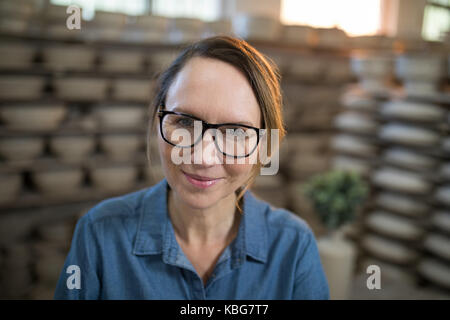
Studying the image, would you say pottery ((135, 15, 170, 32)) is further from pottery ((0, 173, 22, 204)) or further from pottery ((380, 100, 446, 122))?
pottery ((380, 100, 446, 122))

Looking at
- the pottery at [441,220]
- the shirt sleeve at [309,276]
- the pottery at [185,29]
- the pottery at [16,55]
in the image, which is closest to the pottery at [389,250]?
the pottery at [441,220]

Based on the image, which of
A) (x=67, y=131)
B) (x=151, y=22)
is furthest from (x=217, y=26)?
(x=67, y=131)

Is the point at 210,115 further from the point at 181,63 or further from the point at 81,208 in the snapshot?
the point at 81,208

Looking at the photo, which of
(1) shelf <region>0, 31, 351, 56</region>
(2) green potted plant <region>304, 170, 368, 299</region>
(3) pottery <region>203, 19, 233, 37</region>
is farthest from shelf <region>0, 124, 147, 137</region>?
(2) green potted plant <region>304, 170, 368, 299</region>

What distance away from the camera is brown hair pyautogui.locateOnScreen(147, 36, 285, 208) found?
92cm

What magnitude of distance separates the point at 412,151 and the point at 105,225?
7.34 ft

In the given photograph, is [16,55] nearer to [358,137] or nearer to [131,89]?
[131,89]

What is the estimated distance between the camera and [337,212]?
2037 mm

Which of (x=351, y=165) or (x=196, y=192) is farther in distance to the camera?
(x=351, y=165)

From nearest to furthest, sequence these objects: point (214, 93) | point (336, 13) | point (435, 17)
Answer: point (214, 93)
point (336, 13)
point (435, 17)

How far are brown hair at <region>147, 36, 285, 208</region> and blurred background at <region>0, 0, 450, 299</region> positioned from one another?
3.88 feet

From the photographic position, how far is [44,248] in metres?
2.42

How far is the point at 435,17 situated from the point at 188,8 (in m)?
3.76
